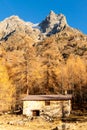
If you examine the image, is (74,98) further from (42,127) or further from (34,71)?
(42,127)

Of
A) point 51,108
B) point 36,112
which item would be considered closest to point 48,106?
point 51,108

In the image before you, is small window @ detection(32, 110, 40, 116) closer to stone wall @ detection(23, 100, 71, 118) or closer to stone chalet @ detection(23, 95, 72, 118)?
stone chalet @ detection(23, 95, 72, 118)

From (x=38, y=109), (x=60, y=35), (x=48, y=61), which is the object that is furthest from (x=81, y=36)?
(x=38, y=109)

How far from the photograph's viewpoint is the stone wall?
164 feet

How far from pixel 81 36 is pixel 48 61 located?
4076 inches

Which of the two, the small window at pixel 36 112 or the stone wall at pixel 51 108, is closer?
the stone wall at pixel 51 108

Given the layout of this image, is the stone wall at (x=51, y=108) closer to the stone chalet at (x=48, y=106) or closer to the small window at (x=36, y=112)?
the stone chalet at (x=48, y=106)

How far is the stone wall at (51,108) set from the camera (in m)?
49.9

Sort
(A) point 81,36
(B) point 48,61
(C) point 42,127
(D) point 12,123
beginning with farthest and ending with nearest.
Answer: (A) point 81,36 → (B) point 48,61 → (D) point 12,123 → (C) point 42,127

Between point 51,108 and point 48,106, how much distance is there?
0.69 metres

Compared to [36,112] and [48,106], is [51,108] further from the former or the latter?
[36,112]

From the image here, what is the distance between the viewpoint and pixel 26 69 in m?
60.7

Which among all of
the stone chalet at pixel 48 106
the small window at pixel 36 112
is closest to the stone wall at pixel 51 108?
the stone chalet at pixel 48 106

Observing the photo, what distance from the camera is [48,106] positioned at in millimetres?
50406
